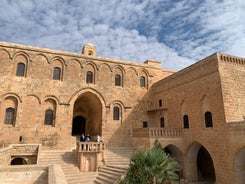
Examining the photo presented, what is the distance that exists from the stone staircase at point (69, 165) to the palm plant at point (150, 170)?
3.15 meters

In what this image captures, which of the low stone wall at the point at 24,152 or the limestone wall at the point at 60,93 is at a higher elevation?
the limestone wall at the point at 60,93

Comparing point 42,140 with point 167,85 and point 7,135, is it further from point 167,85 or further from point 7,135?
point 167,85

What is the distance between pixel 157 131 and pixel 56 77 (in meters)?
10.1

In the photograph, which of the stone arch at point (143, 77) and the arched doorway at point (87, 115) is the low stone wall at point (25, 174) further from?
the stone arch at point (143, 77)

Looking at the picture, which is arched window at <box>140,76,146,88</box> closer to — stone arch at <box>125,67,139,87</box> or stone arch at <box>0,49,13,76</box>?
stone arch at <box>125,67,139,87</box>

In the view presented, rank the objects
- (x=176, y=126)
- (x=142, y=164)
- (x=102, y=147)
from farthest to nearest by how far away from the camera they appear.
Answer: (x=176, y=126) → (x=102, y=147) → (x=142, y=164)

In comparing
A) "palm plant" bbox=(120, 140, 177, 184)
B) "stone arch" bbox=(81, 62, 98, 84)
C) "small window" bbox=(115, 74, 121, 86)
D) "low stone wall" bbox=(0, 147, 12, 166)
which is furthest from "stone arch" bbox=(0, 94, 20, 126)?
"palm plant" bbox=(120, 140, 177, 184)

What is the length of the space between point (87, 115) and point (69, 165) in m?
Result: 9.01

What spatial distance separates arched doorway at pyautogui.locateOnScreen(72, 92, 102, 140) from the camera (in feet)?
58.6

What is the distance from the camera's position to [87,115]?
20.7 meters

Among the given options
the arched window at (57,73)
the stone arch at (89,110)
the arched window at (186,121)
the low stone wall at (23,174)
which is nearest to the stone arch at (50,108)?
the stone arch at (89,110)

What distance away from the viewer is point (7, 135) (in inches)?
547

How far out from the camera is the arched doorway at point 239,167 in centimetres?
1026

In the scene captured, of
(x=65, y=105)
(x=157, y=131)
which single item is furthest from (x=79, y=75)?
(x=157, y=131)
